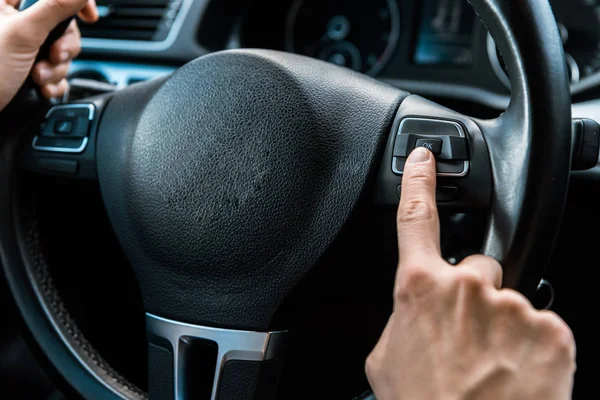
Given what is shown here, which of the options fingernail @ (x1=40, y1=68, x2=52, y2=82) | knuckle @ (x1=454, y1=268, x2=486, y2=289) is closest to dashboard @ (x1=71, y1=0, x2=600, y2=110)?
fingernail @ (x1=40, y1=68, x2=52, y2=82)

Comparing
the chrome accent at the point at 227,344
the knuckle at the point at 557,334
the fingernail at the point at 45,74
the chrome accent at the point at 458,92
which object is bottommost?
→ the chrome accent at the point at 227,344

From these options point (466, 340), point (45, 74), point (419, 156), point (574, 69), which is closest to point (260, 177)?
point (419, 156)

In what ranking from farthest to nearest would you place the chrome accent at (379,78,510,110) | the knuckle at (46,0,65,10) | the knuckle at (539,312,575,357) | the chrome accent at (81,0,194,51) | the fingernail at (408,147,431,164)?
the chrome accent at (81,0,194,51)
the chrome accent at (379,78,510,110)
the knuckle at (46,0,65,10)
the fingernail at (408,147,431,164)
the knuckle at (539,312,575,357)

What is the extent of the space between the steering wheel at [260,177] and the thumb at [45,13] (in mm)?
143

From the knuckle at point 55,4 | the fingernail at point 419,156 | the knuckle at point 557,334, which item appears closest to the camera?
the knuckle at point 557,334

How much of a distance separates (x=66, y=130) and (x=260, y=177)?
29cm

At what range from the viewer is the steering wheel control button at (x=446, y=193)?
1.84 ft

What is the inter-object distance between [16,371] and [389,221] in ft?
2.19

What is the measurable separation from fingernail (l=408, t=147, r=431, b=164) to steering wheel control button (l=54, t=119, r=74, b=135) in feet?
1.36

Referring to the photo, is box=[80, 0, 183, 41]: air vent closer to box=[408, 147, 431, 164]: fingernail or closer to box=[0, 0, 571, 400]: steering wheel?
box=[0, 0, 571, 400]: steering wheel

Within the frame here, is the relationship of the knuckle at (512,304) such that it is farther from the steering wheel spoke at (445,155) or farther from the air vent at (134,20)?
the air vent at (134,20)

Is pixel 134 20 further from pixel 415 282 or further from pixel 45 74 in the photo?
pixel 415 282

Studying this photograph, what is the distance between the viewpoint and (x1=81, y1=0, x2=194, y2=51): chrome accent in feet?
4.31

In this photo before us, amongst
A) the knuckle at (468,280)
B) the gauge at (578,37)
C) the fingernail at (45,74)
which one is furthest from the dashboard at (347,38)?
the knuckle at (468,280)
